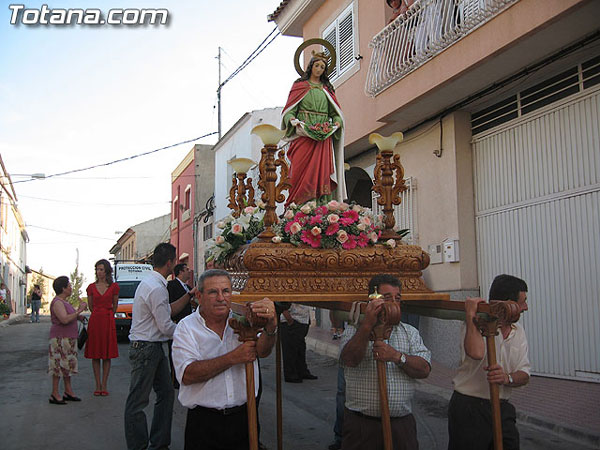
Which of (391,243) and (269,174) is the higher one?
(269,174)

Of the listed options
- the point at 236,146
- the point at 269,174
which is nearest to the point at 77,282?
the point at 236,146

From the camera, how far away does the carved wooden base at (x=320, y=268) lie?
3762 millimetres

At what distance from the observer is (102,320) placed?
7.91 metres

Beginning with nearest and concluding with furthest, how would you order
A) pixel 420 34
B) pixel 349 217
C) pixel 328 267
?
pixel 328 267
pixel 349 217
pixel 420 34

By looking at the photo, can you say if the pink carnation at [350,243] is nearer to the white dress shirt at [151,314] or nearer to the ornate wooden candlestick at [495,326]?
the ornate wooden candlestick at [495,326]

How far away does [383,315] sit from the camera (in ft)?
9.26

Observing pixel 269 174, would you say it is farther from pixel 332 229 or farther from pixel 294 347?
pixel 294 347

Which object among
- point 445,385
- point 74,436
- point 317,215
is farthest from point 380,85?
point 74,436

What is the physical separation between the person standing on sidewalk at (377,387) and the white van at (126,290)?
11.5 metres

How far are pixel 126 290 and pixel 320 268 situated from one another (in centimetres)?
1271

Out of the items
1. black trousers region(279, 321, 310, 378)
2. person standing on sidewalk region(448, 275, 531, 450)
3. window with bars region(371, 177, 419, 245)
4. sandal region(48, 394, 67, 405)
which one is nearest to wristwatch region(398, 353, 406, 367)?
person standing on sidewalk region(448, 275, 531, 450)

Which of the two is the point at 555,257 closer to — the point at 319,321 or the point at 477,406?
the point at 477,406

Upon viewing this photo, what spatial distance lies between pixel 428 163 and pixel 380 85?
1602 millimetres

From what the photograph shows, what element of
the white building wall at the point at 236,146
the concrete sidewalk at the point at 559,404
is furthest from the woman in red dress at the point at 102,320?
the white building wall at the point at 236,146
